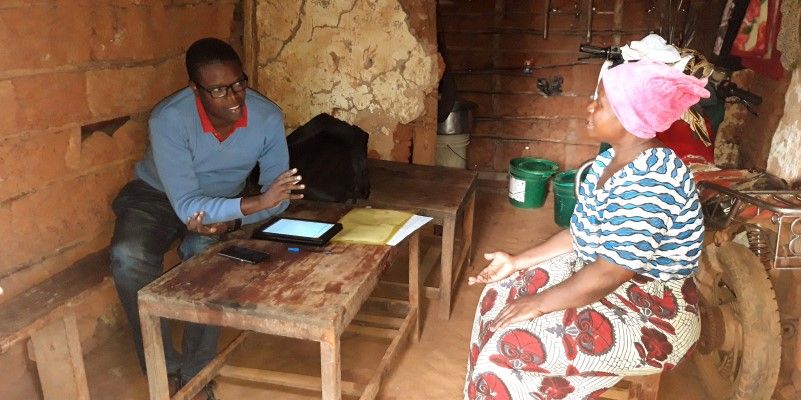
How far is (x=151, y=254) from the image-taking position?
2.54m

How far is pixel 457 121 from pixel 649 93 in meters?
3.34

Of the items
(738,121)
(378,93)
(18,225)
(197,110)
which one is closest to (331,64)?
(378,93)

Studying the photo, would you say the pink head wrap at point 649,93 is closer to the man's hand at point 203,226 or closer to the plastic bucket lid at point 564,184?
the man's hand at point 203,226

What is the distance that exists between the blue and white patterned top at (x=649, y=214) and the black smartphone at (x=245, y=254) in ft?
3.62

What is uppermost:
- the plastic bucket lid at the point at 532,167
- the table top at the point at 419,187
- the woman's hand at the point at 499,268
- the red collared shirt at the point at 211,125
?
the red collared shirt at the point at 211,125

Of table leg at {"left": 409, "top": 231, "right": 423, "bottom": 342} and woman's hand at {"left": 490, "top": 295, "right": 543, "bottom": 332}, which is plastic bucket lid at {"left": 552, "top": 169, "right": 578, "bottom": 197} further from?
woman's hand at {"left": 490, "top": 295, "right": 543, "bottom": 332}

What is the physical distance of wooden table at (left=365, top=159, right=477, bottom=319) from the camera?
313cm

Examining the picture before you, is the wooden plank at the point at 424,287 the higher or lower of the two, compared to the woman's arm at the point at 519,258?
lower

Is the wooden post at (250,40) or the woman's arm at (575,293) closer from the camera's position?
the woman's arm at (575,293)

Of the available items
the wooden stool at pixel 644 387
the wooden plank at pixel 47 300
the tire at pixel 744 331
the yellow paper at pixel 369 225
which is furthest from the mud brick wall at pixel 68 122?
the tire at pixel 744 331

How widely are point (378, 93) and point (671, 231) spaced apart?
8.24 feet

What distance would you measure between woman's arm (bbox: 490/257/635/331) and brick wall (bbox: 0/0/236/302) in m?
1.92

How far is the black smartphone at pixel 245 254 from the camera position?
212 centimetres

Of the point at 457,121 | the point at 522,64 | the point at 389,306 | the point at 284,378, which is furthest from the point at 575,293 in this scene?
the point at 522,64
